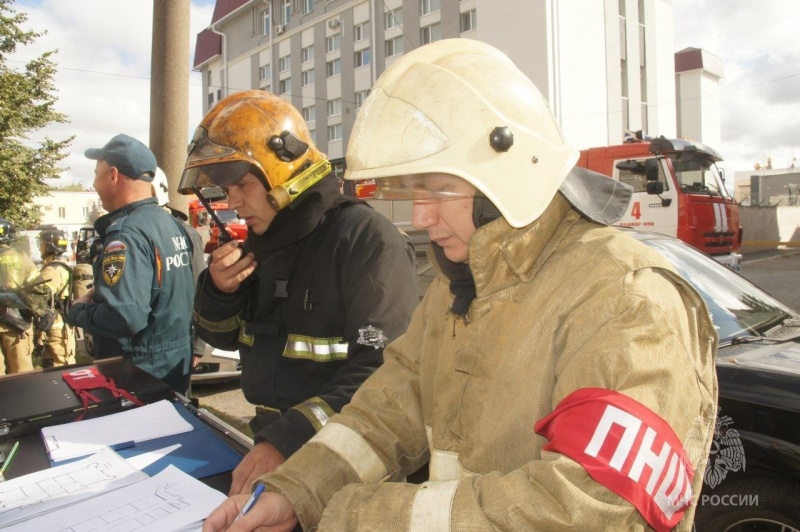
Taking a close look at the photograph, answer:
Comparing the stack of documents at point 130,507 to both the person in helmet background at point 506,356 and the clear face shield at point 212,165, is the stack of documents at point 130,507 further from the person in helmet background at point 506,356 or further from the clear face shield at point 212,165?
the clear face shield at point 212,165

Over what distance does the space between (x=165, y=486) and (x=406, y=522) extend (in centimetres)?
76

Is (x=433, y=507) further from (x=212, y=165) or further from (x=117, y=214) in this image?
(x=117, y=214)

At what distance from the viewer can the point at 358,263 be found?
1828 millimetres

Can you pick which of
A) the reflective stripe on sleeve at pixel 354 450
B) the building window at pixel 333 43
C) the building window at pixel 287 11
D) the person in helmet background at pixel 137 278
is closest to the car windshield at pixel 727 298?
the reflective stripe on sleeve at pixel 354 450

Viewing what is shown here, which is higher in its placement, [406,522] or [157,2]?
[157,2]

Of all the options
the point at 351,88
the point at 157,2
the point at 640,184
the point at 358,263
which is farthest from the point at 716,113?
the point at 358,263

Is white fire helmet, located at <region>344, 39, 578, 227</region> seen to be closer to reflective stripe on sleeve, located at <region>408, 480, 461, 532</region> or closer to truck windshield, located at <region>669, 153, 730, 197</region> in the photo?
reflective stripe on sleeve, located at <region>408, 480, 461, 532</region>

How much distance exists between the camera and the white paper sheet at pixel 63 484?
1.37m

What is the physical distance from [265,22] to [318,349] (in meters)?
38.1

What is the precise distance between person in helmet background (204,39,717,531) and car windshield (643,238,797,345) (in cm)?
202

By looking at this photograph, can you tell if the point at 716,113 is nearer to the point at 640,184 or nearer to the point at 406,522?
the point at 640,184

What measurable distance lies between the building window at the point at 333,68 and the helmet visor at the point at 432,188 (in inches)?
1244

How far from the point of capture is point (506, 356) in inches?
42.8

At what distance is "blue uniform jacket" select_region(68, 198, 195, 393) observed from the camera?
8.21 feet
